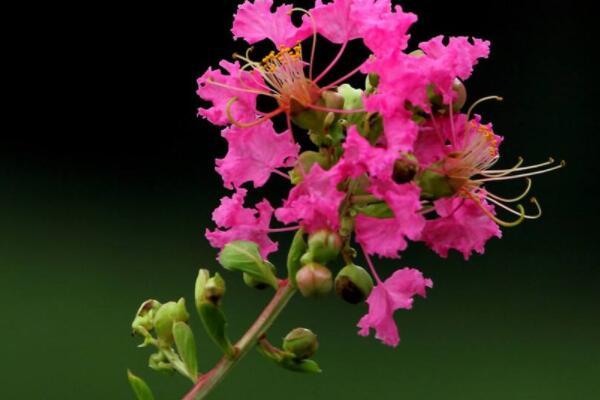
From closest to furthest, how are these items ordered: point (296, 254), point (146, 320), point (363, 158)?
point (363, 158), point (296, 254), point (146, 320)

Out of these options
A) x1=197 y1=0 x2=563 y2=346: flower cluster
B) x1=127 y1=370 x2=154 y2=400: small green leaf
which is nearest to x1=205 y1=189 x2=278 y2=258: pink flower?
x1=197 y1=0 x2=563 y2=346: flower cluster

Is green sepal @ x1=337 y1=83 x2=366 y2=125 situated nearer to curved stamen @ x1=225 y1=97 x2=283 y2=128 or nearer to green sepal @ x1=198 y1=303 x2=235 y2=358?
curved stamen @ x1=225 y1=97 x2=283 y2=128

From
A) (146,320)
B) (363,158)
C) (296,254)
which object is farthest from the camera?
(146,320)

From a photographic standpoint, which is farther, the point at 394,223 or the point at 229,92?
the point at 229,92

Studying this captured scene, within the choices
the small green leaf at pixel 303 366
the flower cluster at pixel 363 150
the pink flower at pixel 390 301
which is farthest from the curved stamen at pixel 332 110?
the small green leaf at pixel 303 366

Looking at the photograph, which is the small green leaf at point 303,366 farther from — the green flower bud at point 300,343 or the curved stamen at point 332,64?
the curved stamen at point 332,64

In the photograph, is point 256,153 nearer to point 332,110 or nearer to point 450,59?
point 332,110

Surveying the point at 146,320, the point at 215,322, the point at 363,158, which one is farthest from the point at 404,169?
the point at 146,320
